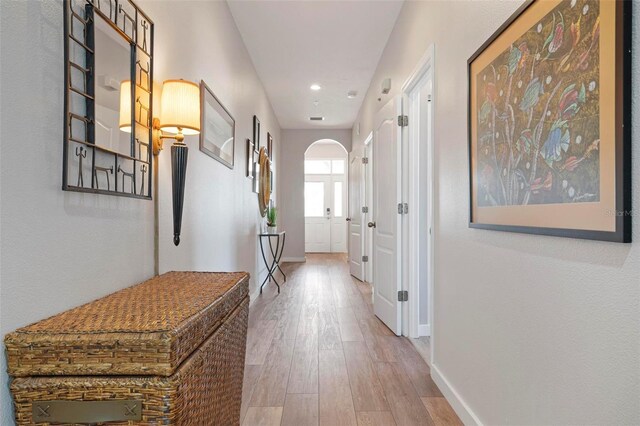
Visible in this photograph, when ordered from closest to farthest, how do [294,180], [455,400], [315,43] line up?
1. [455,400]
2. [315,43]
3. [294,180]

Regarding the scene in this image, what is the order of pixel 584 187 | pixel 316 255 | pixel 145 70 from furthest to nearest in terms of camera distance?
1. pixel 316 255
2. pixel 145 70
3. pixel 584 187

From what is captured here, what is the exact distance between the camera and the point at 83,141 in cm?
123

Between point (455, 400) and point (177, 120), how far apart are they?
1.99 metres

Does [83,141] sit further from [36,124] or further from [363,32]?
[363,32]

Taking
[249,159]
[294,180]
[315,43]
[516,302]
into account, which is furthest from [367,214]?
[516,302]

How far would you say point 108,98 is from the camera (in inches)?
54.0

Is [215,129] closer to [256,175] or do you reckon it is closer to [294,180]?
[256,175]

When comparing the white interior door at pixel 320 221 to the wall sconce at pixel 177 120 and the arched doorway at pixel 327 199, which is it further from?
the wall sconce at pixel 177 120

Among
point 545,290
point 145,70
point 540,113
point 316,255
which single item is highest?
point 145,70

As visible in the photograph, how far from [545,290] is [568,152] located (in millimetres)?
442

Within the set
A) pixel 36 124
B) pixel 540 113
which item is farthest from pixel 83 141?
pixel 540 113

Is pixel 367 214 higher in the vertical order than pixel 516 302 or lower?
higher

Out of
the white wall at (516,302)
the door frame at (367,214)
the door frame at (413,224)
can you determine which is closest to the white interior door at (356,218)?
the door frame at (367,214)

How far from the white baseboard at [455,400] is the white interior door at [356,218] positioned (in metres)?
3.55
